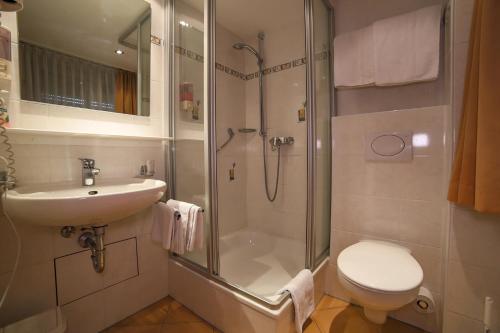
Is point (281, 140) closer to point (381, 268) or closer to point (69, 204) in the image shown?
point (381, 268)

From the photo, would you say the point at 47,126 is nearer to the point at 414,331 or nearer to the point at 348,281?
the point at 348,281

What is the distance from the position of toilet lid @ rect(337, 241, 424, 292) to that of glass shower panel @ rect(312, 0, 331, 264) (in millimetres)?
325

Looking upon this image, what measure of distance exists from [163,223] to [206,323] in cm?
68

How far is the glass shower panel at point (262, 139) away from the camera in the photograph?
70.1 inches

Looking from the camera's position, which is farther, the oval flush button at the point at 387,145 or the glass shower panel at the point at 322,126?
the glass shower panel at the point at 322,126

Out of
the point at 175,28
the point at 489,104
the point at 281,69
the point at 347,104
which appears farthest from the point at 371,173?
the point at 175,28

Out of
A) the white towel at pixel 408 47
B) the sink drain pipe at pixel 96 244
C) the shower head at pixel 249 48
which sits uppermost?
the shower head at pixel 249 48

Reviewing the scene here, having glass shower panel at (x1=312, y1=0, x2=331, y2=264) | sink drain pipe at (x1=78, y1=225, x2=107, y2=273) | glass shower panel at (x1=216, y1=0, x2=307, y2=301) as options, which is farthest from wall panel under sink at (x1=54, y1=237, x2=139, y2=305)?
glass shower panel at (x1=312, y1=0, x2=331, y2=264)

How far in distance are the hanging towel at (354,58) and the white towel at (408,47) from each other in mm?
45

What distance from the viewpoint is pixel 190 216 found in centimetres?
123

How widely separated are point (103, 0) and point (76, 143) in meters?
0.89

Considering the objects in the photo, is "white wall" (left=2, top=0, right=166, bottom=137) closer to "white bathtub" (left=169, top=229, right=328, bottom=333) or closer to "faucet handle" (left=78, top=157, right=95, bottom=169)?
"faucet handle" (left=78, top=157, right=95, bottom=169)

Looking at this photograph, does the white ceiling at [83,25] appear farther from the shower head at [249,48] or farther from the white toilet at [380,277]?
the white toilet at [380,277]

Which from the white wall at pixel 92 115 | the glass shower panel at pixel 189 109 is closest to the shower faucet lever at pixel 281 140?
the glass shower panel at pixel 189 109
